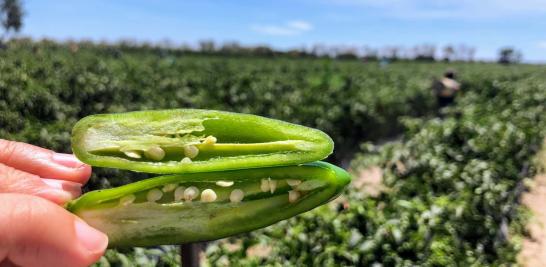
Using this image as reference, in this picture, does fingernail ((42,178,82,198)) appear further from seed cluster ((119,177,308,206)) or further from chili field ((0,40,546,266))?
chili field ((0,40,546,266))

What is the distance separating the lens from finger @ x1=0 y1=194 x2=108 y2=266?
1167 mm

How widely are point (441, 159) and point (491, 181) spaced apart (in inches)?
20.5

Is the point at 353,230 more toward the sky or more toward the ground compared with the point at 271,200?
more toward the ground

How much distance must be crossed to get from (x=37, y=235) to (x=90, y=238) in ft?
0.46

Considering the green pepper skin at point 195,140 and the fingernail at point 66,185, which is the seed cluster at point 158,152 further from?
the fingernail at point 66,185

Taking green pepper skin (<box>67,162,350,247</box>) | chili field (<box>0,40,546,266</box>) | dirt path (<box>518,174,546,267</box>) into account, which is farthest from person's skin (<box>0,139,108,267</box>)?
dirt path (<box>518,174,546,267</box>)

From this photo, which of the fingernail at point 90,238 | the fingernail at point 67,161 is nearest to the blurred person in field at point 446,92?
the fingernail at point 67,161

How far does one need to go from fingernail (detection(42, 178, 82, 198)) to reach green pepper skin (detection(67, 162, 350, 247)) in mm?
79

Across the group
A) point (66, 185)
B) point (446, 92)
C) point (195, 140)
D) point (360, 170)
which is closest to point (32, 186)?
point (66, 185)

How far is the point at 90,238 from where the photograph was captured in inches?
51.4

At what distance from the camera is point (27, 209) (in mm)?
1186

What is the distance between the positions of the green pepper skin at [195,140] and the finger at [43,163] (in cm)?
5

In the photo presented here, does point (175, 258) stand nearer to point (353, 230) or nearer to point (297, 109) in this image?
point (353, 230)

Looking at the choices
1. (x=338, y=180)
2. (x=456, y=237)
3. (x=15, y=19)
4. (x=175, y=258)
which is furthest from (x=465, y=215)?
(x=15, y=19)
